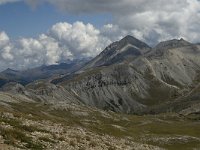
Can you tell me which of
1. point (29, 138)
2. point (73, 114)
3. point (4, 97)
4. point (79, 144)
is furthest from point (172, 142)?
point (4, 97)

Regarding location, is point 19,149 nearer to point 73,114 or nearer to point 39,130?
point 39,130

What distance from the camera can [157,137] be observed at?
307 ft

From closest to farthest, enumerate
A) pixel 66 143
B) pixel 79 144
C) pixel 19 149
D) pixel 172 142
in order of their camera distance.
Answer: pixel 19 149
pixel 66 143
pixel 79 144
pixel 172 142

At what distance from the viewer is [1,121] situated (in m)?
40.0

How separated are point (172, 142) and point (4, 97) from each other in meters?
123

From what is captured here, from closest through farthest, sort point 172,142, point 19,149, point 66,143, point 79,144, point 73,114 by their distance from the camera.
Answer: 1. point 19,149
2. point 66,143
3. point 79,144
4. point 172,142
5. point 73,114

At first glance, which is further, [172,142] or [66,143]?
[172,142]

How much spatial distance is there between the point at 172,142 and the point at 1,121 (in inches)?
2257

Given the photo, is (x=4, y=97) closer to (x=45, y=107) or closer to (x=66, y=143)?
(x=45, y=107)

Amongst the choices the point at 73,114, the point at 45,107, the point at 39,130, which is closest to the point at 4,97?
the point at 45,107

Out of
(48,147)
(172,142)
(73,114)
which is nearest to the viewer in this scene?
(48,147)

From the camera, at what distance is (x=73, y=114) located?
18562cm

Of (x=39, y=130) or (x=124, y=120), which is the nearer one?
(x=39, y=130)

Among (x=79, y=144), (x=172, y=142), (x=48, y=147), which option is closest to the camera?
(x=48, y=147)
